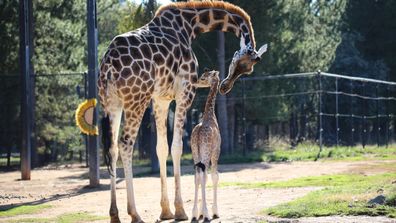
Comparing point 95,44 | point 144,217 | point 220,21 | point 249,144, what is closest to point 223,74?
point 249,144

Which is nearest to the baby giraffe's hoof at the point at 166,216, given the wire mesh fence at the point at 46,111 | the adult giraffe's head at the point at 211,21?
the adult giraffe's head at the point at 211,21

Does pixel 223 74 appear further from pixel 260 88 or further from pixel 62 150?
pixel 62 150

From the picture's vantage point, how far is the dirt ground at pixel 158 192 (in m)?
10.8

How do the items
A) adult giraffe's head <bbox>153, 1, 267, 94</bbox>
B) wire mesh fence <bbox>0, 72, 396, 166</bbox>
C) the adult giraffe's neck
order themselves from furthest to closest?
wire mesh fence <bbox>0, 72, 396, 166</bbox>, the adult giraffe's neck, adult giraffe's head <bbox>153, 1, 267, 94</bbox>

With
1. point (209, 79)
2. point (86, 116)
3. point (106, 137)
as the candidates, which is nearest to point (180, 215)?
point (106, 137)

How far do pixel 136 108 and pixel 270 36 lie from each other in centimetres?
1822

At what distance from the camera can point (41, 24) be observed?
26.6 m

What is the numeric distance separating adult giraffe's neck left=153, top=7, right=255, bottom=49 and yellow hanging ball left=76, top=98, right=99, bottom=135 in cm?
489

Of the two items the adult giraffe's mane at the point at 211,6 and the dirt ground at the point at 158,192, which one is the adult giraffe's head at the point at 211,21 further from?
the dirt ground at the point at 158,192

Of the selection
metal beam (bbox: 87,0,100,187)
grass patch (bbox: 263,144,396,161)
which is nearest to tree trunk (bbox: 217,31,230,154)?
grass patch (bbox: 263,144,396,161)

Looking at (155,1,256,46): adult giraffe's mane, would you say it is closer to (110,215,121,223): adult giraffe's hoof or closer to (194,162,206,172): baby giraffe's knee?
(194,162,206,172): baby giraffe's knee

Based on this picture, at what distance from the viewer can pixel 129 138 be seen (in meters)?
10.1

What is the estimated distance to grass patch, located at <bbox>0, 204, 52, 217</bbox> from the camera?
11.6 meters

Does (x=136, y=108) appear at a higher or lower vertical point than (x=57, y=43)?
lower
